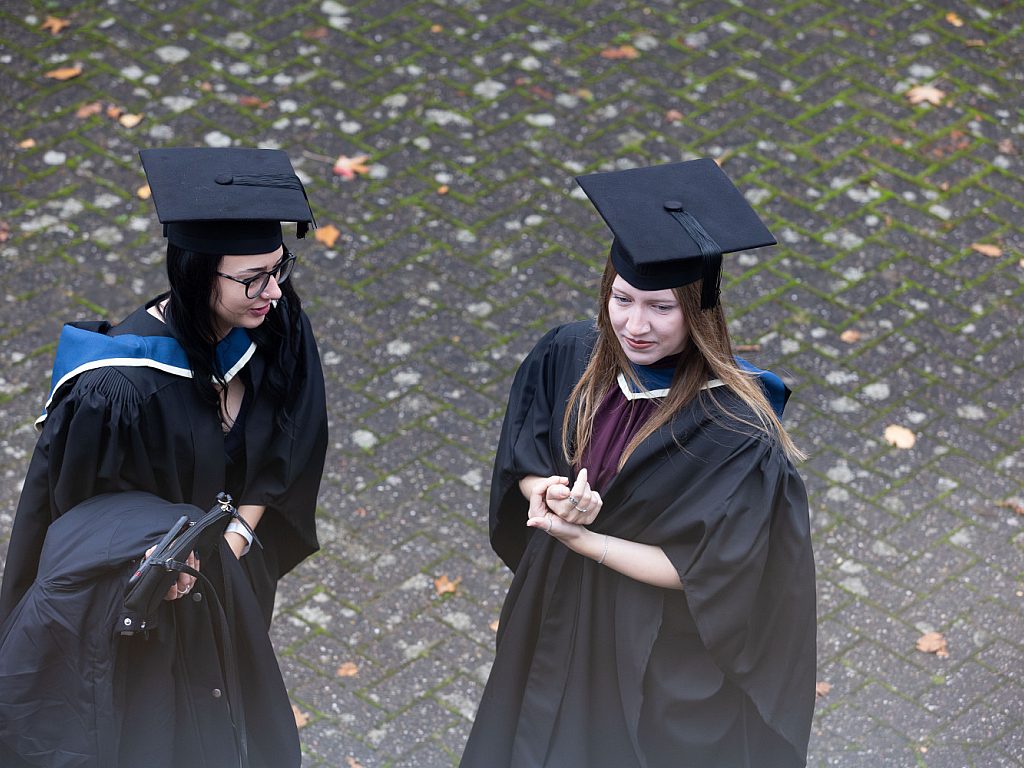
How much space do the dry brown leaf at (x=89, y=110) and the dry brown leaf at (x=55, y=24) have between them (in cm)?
75

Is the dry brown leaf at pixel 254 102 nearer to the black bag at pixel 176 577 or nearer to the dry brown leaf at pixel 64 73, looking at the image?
the dry brown leaf at pixel 64 73

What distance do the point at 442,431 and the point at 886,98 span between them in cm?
355

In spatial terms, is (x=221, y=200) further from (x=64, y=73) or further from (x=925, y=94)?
(x=925, y=94)

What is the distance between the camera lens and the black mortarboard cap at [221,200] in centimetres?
341

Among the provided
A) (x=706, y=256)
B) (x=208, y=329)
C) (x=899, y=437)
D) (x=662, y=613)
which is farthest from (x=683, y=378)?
(x=899, y=437)

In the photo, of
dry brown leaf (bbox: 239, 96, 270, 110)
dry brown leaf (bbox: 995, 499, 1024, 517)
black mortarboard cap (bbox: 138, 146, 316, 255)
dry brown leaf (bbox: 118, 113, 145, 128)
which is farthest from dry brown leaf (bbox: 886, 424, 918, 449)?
dry brown leaf (bbox: 118, 113, 145, 128)

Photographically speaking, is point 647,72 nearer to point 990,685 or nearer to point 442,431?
point 442,431

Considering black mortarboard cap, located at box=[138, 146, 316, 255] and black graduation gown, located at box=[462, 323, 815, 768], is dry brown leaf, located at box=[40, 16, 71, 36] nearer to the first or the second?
black mortarboard cap, located at box=[138, 146, 316, 255]

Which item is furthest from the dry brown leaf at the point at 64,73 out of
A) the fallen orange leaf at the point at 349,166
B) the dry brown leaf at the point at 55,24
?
the fallen orange leaf at the point at 349,166

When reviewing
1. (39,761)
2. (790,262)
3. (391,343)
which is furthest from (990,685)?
(39,761)

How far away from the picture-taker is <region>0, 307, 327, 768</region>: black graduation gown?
11.5ft

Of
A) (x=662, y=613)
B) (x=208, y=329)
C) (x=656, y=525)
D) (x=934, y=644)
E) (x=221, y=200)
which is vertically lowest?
(x=934, y=644)

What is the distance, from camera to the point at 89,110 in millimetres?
7395

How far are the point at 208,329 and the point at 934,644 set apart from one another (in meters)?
3.21
